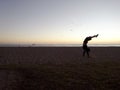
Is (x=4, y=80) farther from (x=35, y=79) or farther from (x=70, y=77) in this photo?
(x=70, y=77)

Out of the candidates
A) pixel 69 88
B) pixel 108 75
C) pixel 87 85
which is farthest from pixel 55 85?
pixel 108 75

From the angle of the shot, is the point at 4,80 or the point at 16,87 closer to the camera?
the point at 16,87

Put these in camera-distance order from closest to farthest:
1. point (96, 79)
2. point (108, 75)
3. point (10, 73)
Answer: point (96, 79) → point (108, 75) → point (10, 73)

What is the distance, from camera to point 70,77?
12.5 m

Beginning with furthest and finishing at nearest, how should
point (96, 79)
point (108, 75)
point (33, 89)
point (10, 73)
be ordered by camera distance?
point (10, 73) → point (108, 75) → point (96, 79) → point (33, 89)

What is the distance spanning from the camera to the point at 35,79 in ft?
40.2

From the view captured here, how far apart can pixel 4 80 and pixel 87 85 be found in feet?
13.7

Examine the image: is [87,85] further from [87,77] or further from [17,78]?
[17,78]

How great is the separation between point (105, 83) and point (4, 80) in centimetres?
493

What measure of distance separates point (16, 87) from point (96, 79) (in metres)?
3.86

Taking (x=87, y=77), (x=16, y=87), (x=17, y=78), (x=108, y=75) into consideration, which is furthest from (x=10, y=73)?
(x=108, y=75)

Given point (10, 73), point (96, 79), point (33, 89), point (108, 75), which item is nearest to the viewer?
point (33, 89)

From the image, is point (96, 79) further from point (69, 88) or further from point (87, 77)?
point (69, 88)

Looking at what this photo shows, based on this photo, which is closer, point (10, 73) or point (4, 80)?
point (4, 80)
